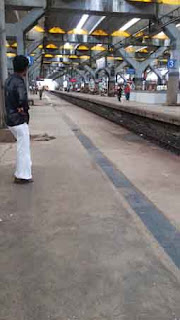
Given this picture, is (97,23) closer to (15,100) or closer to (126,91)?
(126,91)

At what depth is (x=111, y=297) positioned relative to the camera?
228cm

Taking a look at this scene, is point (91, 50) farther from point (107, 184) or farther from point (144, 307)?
point (144, 307)

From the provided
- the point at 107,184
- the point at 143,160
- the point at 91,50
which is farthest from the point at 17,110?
the point at 91,50

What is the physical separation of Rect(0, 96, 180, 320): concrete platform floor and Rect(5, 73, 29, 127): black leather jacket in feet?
2.97

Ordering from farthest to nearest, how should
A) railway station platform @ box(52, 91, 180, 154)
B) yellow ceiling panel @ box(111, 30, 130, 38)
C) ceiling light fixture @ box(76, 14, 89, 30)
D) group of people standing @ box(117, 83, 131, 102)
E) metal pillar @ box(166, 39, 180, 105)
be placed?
yellow ceiling panel @ box(111, 30, 130, 38) < group of people standing @ box(117, 83, 131, 102) < ceiling light fixture @ box(76, 14, 89, 30) < metal pillar @ box(166, 39, 180, 105) < railway station platform @ box(52, 91, 180, 154)

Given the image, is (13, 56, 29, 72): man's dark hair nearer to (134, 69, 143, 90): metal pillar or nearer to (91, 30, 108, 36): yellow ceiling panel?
(91, 30, 108, 36): yellow ceiling panel

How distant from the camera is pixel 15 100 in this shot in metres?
4.79

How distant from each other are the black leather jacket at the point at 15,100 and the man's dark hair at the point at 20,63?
9cm

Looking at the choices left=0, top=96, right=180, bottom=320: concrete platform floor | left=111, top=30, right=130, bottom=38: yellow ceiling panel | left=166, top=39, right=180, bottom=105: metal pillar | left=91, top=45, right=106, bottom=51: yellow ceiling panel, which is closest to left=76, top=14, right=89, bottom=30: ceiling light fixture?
left=111, top=30, right=130, bottom=38: yellow ceiling panel

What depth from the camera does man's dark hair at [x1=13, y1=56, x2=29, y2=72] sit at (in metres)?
4.74

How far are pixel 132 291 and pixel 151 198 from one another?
7.13 feet

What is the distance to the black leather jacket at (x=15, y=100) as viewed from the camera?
4.76 m

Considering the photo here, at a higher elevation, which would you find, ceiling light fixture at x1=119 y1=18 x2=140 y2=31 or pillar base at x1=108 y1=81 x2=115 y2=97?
ceiling light fixture at x1=119 y1=18 x2=140 y2=31

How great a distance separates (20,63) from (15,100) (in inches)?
19.3
